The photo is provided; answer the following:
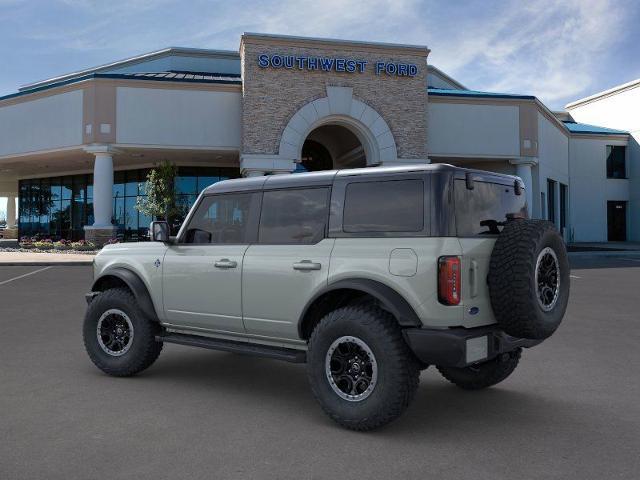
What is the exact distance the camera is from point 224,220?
18.4ft

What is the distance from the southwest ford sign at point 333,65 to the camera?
2762 centimetres

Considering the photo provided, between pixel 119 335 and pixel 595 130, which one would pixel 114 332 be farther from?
pixel 595 130

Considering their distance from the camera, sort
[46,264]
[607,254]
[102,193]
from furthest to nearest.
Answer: [102,193] < [607,254] < [46,264]

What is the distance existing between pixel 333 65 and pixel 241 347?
24.9 meters

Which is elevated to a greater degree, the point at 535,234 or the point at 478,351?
the point at 535,234

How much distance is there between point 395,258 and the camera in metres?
4.36

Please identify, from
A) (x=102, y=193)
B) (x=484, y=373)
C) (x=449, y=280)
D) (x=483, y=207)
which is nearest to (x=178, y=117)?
(x=102, y=193)

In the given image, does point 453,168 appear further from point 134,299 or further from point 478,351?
point 134,299

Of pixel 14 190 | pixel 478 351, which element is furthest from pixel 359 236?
pixel 14 190

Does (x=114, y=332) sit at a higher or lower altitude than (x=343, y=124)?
lower

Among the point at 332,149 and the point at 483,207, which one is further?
the point at 332,149

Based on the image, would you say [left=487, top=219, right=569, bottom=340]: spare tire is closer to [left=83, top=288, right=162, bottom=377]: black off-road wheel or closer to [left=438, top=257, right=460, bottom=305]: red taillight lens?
[left=438, top=257, right=460, bottom=305]: red taillight lens

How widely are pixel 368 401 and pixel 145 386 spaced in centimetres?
248

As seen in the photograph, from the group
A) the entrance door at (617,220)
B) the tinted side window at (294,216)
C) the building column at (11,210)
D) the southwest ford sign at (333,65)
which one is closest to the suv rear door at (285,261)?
the tinted side window at (294,216)
